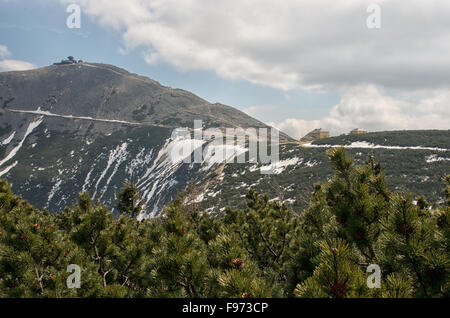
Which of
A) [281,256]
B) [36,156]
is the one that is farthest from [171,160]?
[281,256]

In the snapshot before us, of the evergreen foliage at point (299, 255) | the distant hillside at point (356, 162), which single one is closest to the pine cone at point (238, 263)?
the evergreen foliage at point (299, 255)

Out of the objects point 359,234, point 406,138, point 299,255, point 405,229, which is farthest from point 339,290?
point 406,138

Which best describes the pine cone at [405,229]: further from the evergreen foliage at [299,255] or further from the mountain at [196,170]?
the mountain at [196,170]

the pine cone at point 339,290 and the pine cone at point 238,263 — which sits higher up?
the pine cone at point 339,290

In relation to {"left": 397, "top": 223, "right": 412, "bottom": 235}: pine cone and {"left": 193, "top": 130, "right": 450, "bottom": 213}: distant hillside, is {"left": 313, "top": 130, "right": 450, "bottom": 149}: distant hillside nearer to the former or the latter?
{"left": 193, "top": 130, "right": 450, "bottom": 213}: distant hillside

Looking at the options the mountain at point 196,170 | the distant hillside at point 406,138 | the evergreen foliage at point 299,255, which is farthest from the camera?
the distant hillside at point 406,138

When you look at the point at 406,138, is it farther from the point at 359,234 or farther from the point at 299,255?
the point at 359,234

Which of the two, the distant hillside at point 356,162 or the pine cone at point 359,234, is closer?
the pine cone at point 359,234

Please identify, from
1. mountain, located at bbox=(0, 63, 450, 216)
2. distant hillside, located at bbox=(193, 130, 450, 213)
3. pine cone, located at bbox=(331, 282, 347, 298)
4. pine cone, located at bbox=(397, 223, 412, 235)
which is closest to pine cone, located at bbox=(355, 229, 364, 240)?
pine cone, located at bbox=(397, 223, 412, 235)

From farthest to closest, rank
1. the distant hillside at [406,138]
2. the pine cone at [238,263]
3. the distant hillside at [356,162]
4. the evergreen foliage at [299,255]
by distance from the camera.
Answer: the distant hillside at [406,138], the distant hillside at [356,162], the pine cone at [238,263], the evergreen foliage at [299,255]

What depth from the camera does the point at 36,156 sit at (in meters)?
194

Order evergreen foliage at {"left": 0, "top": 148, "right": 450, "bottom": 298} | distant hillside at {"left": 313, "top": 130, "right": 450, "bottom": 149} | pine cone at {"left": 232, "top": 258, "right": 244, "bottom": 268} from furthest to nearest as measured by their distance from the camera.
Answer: distant hillside at {"left": 313, "top": 130, "right": 450, "bottom": 149}, pine cone at {"left": 232, "top": 258, "right": 244, "bottom": 268}, evergreen foliage at {"left": 0, "top": 148, "right": 450, "bottom": 298}

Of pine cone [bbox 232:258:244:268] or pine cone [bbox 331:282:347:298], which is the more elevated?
pine cone [bbox 331:282:347:298]
